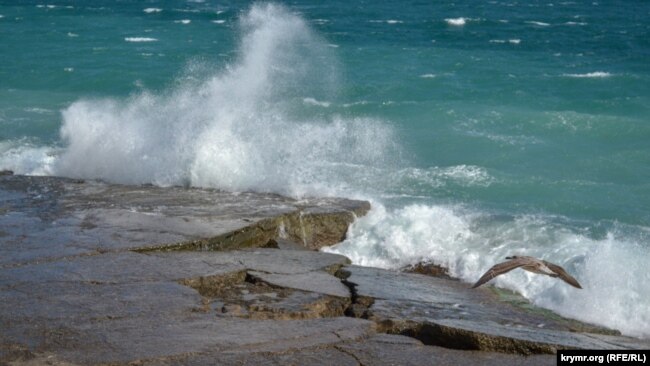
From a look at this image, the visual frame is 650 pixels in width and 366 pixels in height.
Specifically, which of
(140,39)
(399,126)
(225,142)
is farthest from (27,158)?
(140,39)

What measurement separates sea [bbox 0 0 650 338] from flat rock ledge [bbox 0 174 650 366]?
3.26 feet

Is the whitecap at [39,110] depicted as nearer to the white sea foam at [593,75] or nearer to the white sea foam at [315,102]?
the white sea foam at [315,102]

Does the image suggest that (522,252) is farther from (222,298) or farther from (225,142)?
(222,298)

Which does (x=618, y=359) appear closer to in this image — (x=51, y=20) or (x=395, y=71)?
(x=395, y=71)

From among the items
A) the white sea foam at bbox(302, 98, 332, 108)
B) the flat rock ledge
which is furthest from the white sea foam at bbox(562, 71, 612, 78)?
the flat rock ledge

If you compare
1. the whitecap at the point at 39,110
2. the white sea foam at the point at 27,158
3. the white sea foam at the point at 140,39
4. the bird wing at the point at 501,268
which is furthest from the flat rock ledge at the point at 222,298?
the white sea foam at the point at 140,39

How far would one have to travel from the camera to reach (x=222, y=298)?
6492 millimetres

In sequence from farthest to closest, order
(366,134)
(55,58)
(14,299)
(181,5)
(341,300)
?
(181,5)
(55,58)
(366,134)
(341,300)
(14,299)

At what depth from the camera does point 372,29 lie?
92.2 ft

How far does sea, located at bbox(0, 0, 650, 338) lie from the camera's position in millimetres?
9391

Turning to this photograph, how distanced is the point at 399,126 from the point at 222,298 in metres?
10.3

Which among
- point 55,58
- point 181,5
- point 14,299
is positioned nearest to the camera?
point 14,299

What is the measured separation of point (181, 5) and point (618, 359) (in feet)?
105

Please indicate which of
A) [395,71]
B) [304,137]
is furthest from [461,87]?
[304,137]
